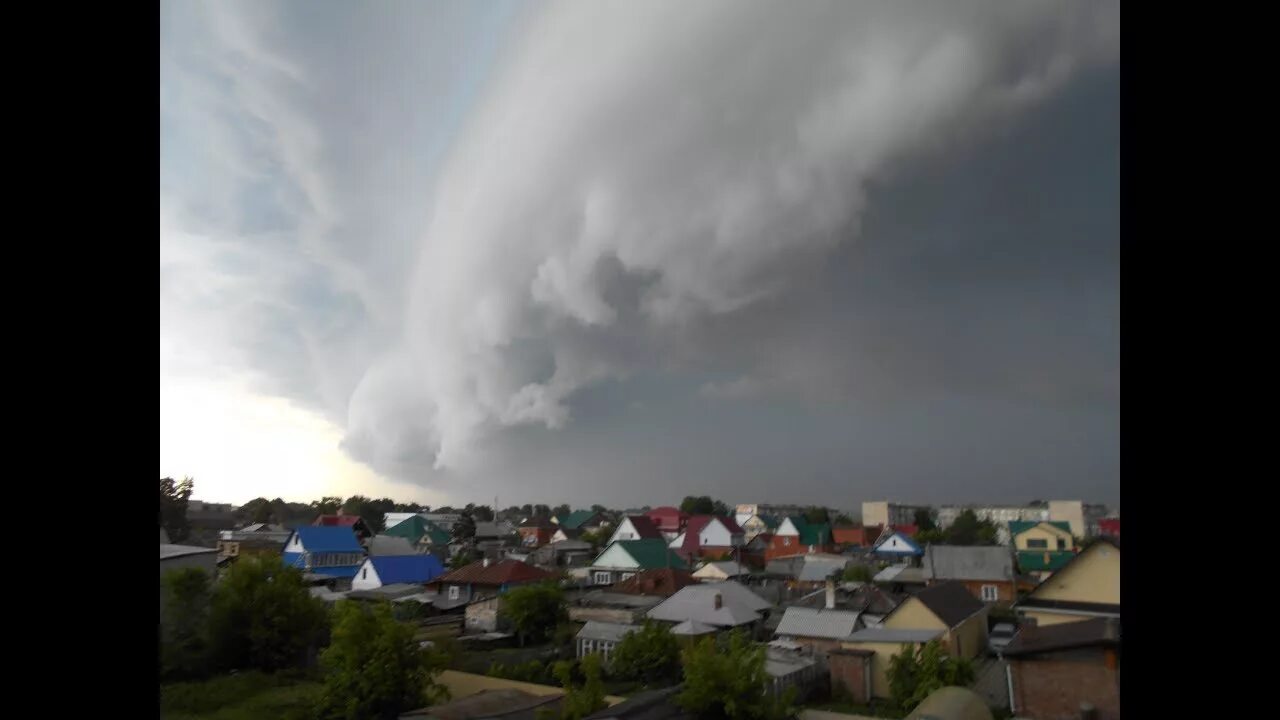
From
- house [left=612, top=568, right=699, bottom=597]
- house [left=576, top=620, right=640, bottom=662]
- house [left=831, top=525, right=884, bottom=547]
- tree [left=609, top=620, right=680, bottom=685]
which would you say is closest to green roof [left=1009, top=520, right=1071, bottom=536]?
tree [left=609, top=620, right=680, bottom=685]

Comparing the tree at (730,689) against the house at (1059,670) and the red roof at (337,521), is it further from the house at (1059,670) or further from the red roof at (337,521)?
the red roof at (337,521)

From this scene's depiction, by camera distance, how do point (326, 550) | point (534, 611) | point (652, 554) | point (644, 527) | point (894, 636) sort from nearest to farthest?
point (894, 636) → point (534, 611) → point (326, 550) → point (652, 554) → point (644, 527)

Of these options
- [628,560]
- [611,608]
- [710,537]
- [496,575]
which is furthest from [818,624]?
[710,537]

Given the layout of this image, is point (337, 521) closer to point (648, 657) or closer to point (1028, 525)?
point (648, 657)

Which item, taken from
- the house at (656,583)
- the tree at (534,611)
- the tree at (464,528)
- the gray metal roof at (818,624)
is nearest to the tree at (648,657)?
the tree at (534,611)
